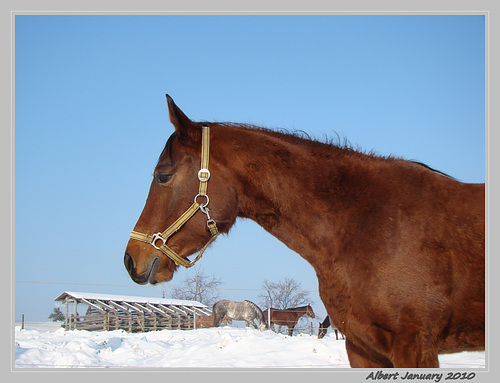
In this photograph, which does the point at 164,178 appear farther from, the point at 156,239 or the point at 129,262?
the point at 129,262

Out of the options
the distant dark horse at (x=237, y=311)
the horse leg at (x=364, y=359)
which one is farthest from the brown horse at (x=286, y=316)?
the horse leg at (x=364, y=359)

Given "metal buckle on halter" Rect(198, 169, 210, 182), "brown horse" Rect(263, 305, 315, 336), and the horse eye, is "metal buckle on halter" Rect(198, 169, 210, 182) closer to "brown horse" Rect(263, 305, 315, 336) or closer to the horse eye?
the horse eye

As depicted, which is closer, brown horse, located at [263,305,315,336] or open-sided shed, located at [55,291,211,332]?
open-sided shed, located at [55,291,211,332]

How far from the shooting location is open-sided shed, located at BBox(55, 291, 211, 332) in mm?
18534

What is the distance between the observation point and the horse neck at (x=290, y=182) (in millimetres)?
3068

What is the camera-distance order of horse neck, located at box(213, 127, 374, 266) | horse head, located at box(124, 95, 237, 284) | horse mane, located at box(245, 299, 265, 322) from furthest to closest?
horse mane, located at box(245, 299, 265, 322) < horse head, located at box(124, 95, 237, 284) < horse neck, located at box(213, 127, 374, 266)

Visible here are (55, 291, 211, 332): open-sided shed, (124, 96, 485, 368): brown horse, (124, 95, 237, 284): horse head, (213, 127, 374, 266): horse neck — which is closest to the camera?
(124, 96, 485, 368): brown horse

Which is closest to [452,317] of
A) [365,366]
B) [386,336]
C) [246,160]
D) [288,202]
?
[386,336]

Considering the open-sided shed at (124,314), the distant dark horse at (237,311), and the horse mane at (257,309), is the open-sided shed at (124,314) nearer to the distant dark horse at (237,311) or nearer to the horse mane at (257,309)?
the distant dark horse at (237,311)

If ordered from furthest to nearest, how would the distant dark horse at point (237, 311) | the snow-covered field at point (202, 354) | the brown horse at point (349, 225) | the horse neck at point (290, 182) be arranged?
the distant dark horse at point (237, 311) < the snow-covered field at point (202, 354) < the horse neck at point (290, 182) < the brown horse at point (349, 225)

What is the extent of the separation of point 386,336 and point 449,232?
80cm

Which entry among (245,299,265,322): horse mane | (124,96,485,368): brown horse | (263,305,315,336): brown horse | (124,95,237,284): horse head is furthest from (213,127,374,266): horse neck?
(245,299,265,322): horse mane

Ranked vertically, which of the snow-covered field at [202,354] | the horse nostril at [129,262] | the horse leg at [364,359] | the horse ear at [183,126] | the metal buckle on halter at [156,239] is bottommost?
the snow-covered field at [202,354]

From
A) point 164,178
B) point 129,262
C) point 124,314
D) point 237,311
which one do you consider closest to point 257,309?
point 237,311
